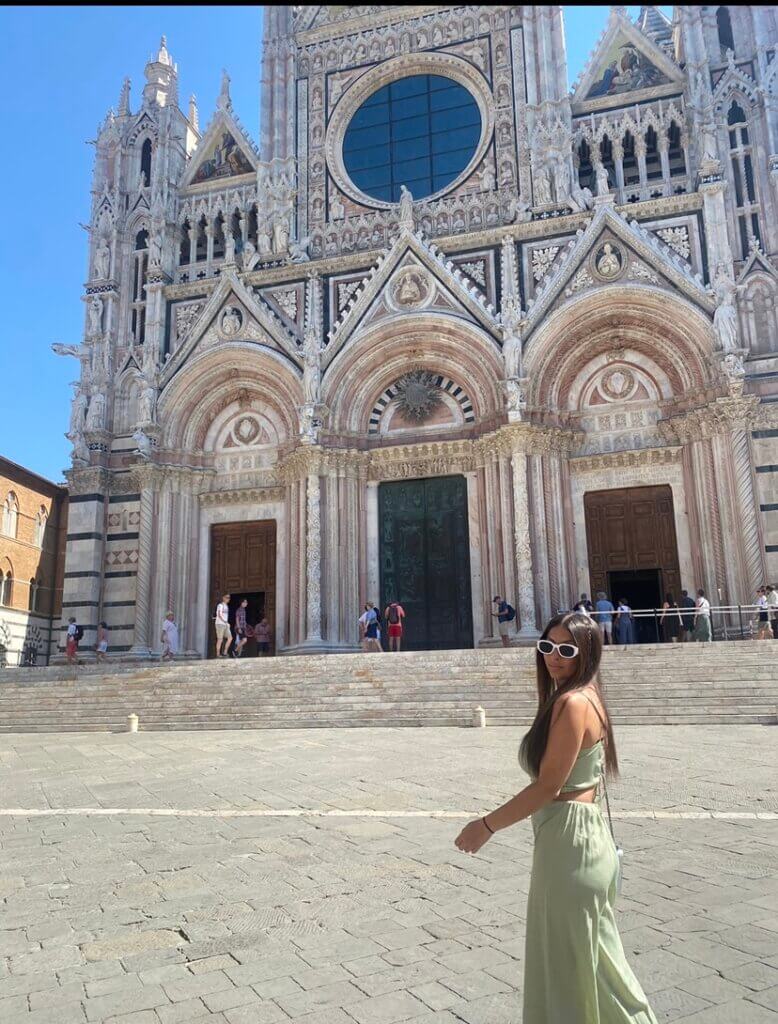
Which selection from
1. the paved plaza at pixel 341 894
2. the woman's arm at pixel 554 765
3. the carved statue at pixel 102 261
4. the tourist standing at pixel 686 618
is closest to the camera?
the woman's arm at pixel 554 765

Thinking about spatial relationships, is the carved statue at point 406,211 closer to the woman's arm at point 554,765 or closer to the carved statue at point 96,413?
the carved statue at point 96,413

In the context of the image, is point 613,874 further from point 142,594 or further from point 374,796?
point 142,594

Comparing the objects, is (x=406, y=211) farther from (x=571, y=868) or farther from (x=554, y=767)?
(x=571, y=868)

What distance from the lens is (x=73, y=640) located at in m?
21.5

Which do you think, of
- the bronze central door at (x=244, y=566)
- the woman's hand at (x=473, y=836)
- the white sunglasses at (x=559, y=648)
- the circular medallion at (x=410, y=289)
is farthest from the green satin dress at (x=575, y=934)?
the circular medallion at (x=410, y=289)

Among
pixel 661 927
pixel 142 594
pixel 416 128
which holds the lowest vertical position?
pixel 661 927

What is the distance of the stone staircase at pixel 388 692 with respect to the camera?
1284cm

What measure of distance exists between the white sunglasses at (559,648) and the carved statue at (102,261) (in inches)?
992

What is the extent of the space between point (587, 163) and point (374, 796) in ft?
66.6

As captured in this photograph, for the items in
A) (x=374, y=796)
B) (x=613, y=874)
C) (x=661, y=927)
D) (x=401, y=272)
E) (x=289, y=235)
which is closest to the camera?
(x=613, y=874)

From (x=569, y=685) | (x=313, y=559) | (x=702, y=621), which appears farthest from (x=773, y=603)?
(x=569, y=685)

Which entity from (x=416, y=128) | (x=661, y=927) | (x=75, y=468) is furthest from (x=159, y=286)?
(x=661, y=927)

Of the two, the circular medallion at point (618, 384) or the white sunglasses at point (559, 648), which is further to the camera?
the circular medallion at point (618, 384)

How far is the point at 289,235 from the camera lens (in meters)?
24.3
